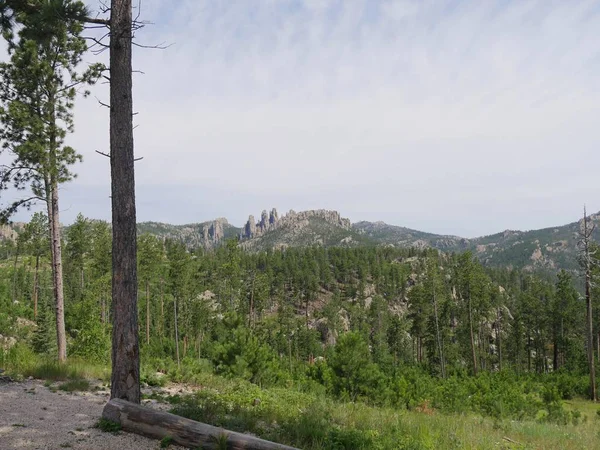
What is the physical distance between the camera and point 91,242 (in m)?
42.2

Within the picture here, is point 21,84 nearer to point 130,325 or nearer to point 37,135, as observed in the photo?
point 37,135

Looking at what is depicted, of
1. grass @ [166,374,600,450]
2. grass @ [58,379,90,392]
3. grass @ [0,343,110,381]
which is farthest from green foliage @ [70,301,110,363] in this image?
grass @ [166,374,600,450]

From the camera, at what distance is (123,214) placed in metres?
5.88

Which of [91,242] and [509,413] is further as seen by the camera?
[91,242]

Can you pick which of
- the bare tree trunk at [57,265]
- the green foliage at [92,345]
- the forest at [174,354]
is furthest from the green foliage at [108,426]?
the green foliage at [92,345]

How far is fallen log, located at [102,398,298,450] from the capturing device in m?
4.24

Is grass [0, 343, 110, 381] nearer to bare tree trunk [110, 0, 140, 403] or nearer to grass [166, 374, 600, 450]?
grass [166, 374, 600, 450]

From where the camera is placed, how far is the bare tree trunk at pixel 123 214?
5680 mm

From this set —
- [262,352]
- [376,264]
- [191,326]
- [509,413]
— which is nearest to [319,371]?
[262,352]

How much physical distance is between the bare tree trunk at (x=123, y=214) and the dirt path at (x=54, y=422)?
0.72 meters

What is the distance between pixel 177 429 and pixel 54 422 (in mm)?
2271

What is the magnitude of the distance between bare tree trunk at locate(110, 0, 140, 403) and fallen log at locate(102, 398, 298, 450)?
0.42 metres

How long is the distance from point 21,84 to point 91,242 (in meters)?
34.0

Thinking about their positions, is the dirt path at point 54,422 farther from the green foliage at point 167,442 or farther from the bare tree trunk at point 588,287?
the bare tree trunk at point 588,287
